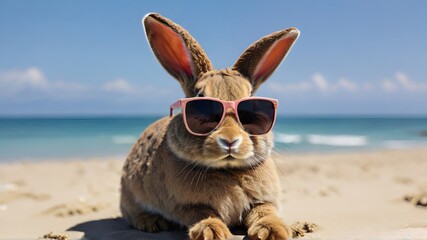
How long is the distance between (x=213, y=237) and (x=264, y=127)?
810 mm

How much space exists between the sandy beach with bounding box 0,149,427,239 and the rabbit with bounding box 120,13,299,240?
0.24 meters

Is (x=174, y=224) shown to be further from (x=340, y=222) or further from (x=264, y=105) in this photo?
(x=340, y=222)

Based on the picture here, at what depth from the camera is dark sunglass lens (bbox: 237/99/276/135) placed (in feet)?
9.41

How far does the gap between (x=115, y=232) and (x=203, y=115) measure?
4.34ft

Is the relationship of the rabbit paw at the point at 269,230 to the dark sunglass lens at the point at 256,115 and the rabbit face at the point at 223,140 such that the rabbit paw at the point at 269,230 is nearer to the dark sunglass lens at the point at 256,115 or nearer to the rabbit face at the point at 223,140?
the rabbit face at the point at 223,140

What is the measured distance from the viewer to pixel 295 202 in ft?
18.0

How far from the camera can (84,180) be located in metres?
7.87

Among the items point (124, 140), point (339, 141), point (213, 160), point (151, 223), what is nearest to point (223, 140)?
point (213, 160)

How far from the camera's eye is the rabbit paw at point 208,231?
8.48ft

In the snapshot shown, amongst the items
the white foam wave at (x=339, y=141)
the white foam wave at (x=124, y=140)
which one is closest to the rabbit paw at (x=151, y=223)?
the white foam wave at (x=339, y=141)

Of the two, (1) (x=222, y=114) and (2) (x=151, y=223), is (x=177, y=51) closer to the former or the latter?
(1) (x=222, y=114)

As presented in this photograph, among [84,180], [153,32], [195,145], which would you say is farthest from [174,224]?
[84,180]

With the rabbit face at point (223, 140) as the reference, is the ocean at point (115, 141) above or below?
above

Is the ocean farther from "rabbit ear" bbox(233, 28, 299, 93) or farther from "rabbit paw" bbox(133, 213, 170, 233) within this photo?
"rabbit paw" bbox(133, 213, 170, 233)
